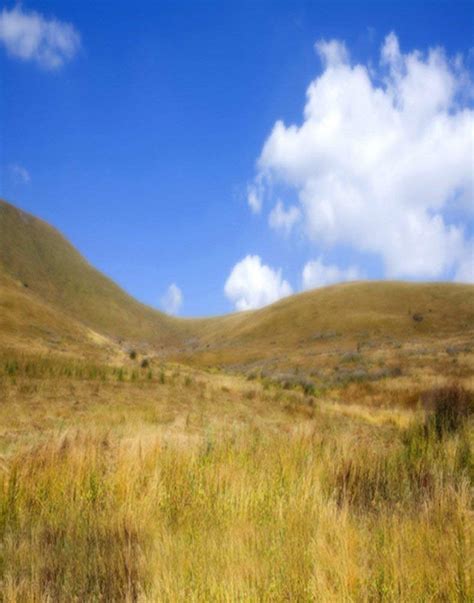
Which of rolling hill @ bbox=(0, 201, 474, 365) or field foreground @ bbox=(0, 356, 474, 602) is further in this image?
rolling hill @ bbox=(0, 201, 474, 365)

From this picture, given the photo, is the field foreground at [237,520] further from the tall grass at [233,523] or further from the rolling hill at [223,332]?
the rolling hill at [223,332]

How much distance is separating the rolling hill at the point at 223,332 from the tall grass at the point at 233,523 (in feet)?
100

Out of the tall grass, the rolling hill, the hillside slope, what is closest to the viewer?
the tall grass

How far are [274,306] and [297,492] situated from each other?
105 metres

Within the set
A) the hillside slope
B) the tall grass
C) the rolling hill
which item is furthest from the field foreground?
the hillside slope

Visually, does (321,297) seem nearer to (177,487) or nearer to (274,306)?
(274,306)

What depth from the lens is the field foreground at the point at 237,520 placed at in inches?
110

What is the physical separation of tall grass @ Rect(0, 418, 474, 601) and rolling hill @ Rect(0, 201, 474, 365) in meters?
30.5

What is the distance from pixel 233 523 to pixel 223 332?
4456 inches

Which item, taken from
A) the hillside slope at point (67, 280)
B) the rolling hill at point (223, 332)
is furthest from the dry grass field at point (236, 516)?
the hillside slope at point (67, 280)

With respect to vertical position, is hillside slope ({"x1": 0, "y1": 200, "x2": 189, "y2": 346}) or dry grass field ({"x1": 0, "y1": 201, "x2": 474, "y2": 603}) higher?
hillside slope ({"x1": 0, "y1": 200, "x2": 189, "y2": 346})

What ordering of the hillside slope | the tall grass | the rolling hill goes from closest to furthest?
the tall grass
the rolling hill
the hillside slope

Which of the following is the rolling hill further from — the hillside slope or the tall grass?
the tall grass

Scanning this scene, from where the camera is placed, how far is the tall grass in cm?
279
